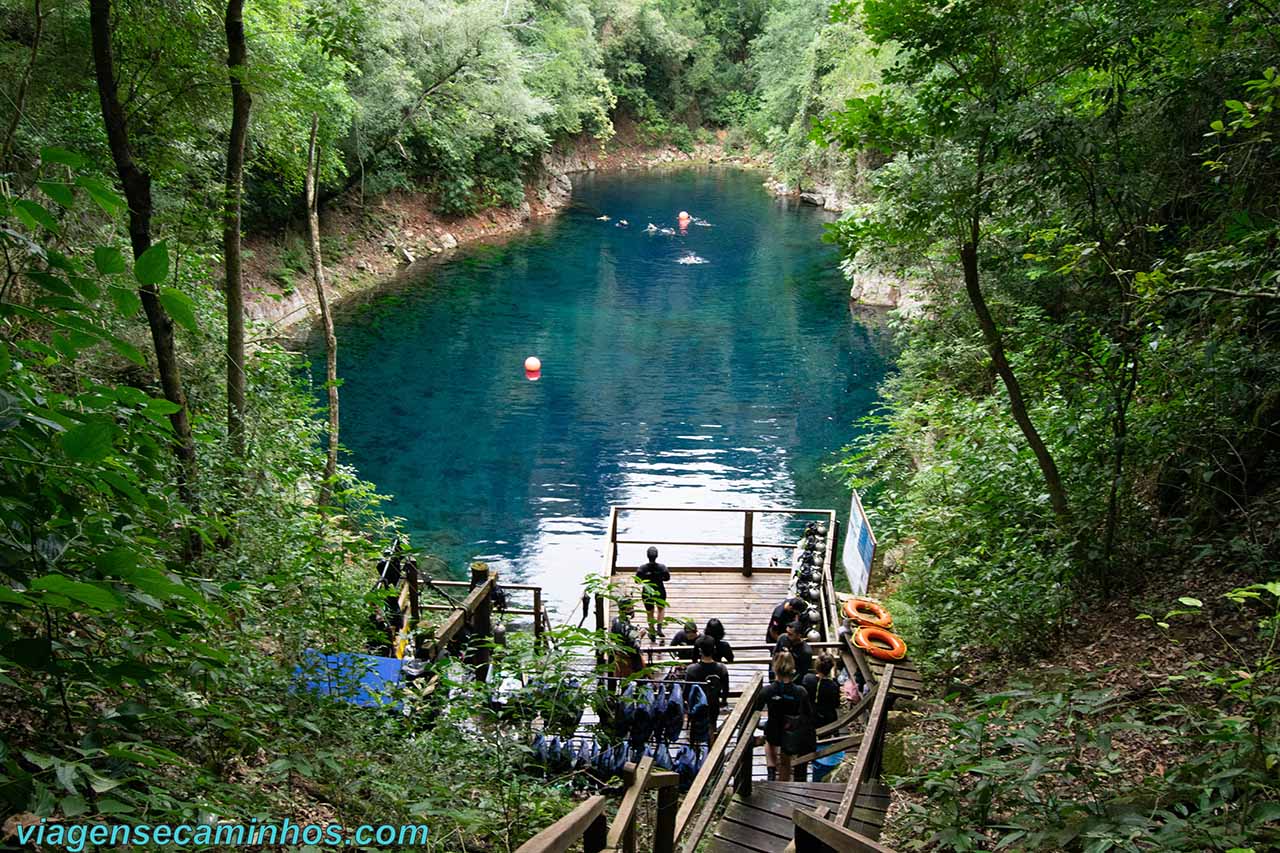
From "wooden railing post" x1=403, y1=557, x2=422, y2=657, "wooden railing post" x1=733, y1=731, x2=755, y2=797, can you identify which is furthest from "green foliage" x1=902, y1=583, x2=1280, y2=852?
"wooden railing post" x1=403, y1=557, x2=422, y2=657

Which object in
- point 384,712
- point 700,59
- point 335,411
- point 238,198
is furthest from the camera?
point 700,59

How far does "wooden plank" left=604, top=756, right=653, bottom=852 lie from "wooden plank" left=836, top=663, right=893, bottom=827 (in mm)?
1261

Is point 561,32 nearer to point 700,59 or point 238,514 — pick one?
point 700,59

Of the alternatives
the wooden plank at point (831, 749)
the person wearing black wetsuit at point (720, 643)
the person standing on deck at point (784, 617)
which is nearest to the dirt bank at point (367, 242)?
the person wearing black wetsuit at point (720, 643)

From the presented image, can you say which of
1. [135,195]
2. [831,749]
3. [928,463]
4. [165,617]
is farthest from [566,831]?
[928,463]

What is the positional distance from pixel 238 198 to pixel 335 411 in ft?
17.0

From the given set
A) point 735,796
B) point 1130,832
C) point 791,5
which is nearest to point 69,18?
point 735,796

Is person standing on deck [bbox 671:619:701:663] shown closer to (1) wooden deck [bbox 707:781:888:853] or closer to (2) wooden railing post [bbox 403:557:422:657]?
(1) wooden deck [bbox 707:781:888:853]

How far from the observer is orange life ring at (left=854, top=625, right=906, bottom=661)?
8133 millimetres

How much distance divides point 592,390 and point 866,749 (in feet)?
54.8

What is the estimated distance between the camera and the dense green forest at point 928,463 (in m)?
2.22

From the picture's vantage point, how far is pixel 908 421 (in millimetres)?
13469

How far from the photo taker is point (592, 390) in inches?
840

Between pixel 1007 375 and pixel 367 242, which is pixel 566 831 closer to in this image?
pixel 1007 375
